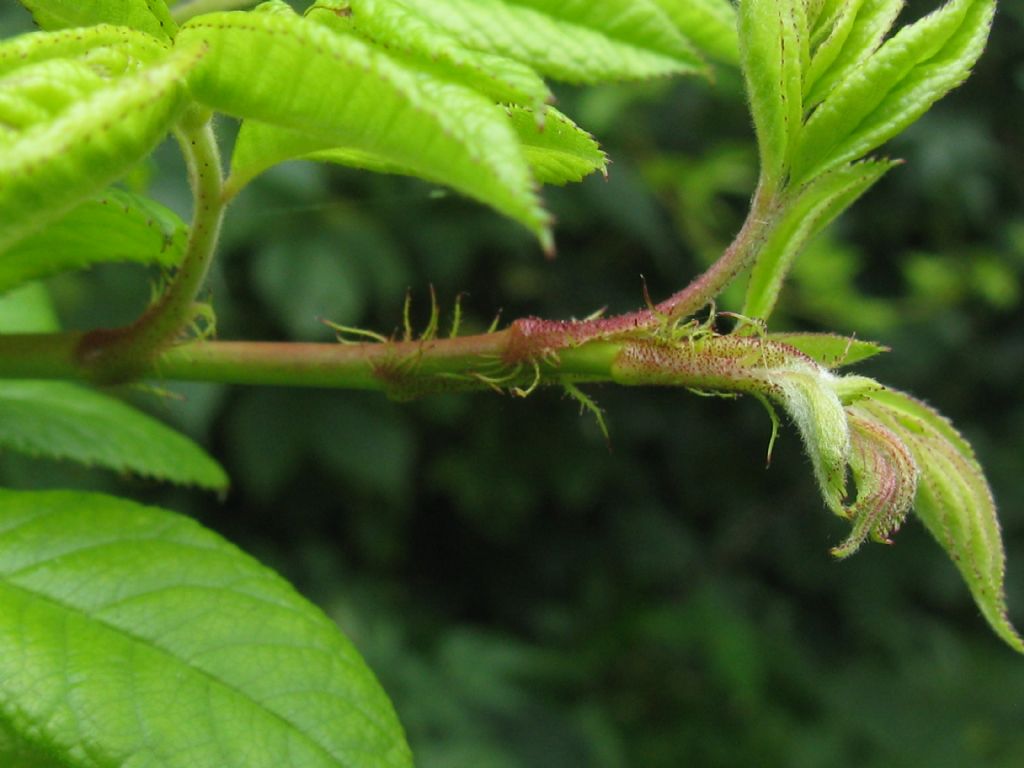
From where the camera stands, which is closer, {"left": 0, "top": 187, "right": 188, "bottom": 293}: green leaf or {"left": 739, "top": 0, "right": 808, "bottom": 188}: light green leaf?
{"left": 739, "top": 0, "right": 808, "bottom": 188}: light green leaf

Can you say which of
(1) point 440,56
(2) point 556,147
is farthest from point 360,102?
(2) point 556,147

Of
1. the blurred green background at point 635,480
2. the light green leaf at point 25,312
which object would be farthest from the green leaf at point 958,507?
the blurred green background at point 635,480

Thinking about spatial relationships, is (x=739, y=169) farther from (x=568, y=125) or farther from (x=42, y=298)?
(x=568, y=125)

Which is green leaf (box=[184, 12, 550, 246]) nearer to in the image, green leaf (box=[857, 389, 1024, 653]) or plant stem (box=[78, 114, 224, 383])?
plant stem (box=[78, 114, 224, 383])

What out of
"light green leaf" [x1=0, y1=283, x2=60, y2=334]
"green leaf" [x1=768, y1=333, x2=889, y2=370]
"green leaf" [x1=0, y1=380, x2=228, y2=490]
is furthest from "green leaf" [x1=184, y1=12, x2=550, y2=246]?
"light green leaf" [x1=0, y1=283, x2=60, y2=334]

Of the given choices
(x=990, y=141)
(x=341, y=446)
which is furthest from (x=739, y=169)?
(x=341, y=446)

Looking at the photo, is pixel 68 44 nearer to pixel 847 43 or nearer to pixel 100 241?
pixel 100 241
